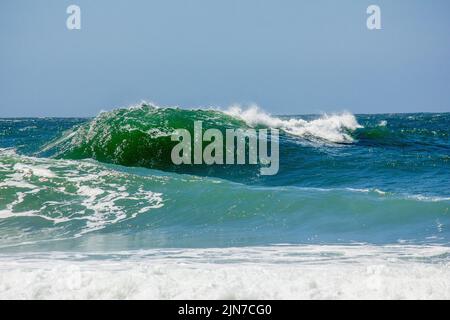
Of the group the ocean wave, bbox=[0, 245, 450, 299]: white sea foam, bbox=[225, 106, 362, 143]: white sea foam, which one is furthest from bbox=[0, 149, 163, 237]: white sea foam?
bbox=[225, 106, 362, 143]: white sea foam

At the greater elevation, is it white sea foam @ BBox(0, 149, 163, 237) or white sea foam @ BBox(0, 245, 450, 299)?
white sea foam @ BBox(0, 245, 450, 299)

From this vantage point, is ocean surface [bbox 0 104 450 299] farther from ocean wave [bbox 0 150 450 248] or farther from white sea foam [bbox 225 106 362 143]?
white sea foam [bbox 225 106 362 143]

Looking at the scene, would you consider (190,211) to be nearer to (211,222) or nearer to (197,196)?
(211,222)

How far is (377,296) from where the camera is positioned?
432cm

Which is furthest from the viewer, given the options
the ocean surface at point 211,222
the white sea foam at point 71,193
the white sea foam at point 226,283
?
the white sea foam at point 71,193

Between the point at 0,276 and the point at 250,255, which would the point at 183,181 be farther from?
the point at 0,276

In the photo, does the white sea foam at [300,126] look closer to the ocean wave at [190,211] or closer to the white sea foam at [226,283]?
the ocean wave at [190,211]

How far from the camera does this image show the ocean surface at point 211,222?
462 cm

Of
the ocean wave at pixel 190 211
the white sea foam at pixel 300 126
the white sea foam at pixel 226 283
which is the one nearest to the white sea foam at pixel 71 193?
the ocean wave at pixel 190 211

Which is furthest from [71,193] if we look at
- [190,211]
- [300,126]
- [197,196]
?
[300,126]

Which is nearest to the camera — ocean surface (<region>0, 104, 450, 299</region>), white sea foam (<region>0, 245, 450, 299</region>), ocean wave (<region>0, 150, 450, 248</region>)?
white sea foam (<region>0, 245, 450, 299</region>)

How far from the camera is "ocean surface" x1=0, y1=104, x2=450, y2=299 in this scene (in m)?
4.62
